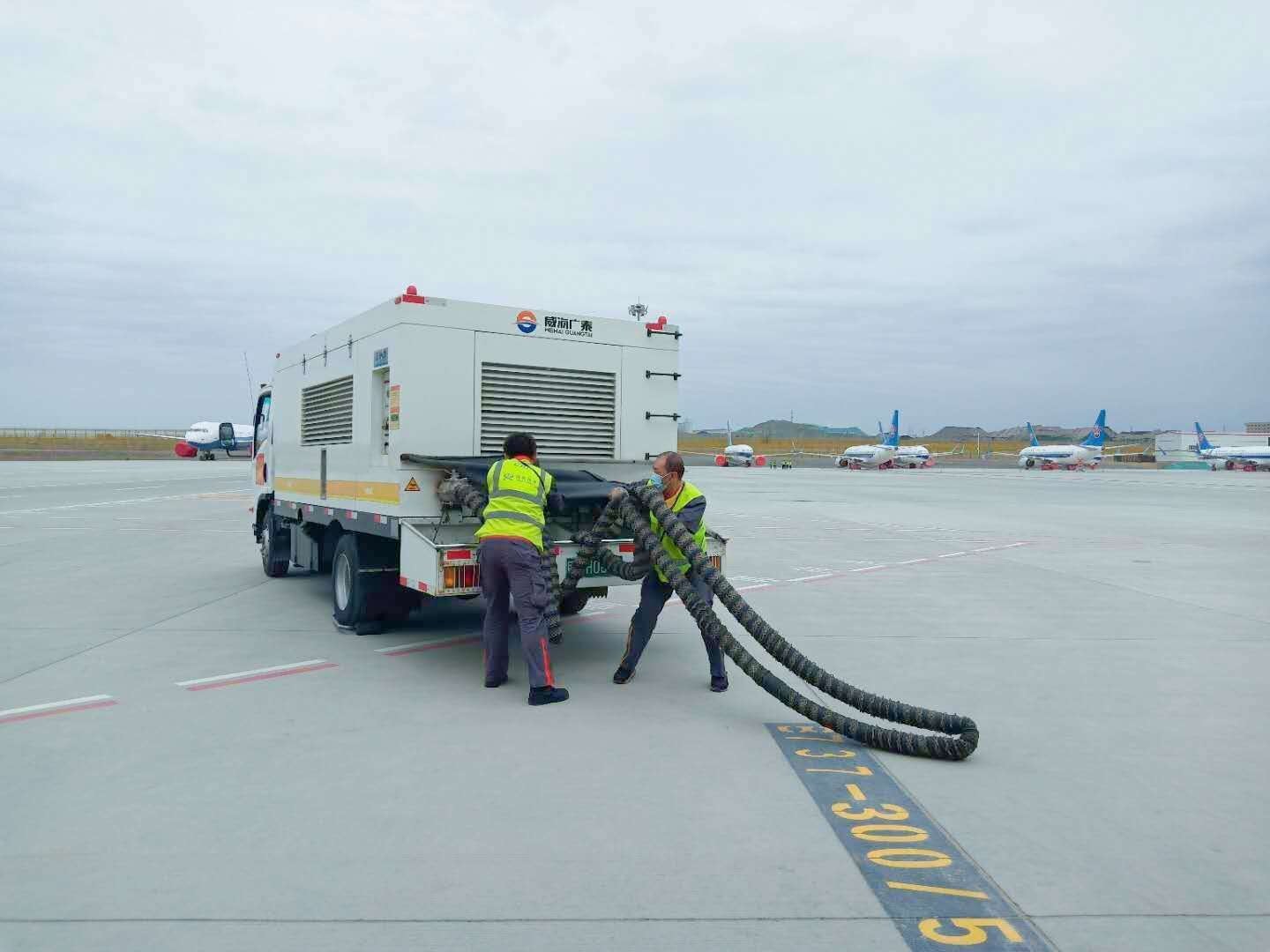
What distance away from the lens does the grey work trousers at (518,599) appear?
22.5 feet

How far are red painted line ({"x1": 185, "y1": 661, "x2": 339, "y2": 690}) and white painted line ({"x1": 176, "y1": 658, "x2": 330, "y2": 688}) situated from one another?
0.12 feet

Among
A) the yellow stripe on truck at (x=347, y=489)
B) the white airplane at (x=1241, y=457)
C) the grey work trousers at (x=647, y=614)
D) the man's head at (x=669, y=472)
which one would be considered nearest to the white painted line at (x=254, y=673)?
the yellow stripe on truck at (x=347, y=489)

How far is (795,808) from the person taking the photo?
4.80 m

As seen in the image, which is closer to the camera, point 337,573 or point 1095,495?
point 337,573

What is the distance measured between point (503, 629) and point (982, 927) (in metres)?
4.40

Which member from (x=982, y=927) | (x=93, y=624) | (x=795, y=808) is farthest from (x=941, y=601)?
(x=93, y=624)

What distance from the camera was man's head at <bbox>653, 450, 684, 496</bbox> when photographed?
7348mm

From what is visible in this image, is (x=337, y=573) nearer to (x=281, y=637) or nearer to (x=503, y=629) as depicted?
(x=281, y=637)

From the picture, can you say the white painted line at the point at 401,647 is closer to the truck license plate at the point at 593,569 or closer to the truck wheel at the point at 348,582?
the truck wheel at the point at 348,582

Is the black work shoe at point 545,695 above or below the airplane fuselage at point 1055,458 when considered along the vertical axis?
below

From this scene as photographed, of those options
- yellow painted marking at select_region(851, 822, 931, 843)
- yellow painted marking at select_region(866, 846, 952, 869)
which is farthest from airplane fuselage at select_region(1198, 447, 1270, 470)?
yellow painted marking at select_region(866, 846, 952, 869)

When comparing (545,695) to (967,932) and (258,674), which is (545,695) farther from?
(967,932)

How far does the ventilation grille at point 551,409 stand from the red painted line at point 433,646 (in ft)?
6.37

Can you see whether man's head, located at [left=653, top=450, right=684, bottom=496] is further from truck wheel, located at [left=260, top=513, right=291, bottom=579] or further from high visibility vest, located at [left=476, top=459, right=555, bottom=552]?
truck wheel, located at [left=260, top=513, right=291, bottom=579]
